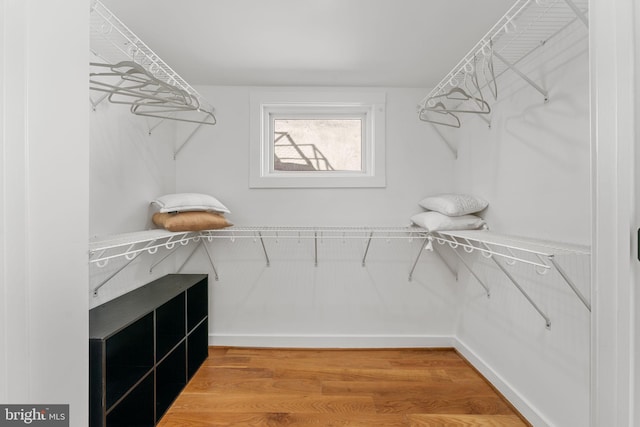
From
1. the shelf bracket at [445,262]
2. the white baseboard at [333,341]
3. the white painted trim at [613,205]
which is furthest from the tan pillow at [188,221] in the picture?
the white painted trim at [613,205]

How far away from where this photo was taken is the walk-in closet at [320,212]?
22.9 inches

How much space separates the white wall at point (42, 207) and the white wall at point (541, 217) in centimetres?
168

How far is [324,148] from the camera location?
2.73 m

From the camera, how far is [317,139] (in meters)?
2.73

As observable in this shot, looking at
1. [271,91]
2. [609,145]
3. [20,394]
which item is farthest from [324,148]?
[20,394]

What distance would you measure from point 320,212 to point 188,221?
1.00m

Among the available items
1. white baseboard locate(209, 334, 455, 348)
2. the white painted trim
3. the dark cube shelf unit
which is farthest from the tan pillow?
the white painted trim

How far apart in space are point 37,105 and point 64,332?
1.29 feet

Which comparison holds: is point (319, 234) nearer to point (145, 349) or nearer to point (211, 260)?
point (211, 260)

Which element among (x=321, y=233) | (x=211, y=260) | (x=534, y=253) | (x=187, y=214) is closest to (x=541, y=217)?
(x=534, y=253)

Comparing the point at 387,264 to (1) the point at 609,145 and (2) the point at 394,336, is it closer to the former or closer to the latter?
(2) the point at 394,336

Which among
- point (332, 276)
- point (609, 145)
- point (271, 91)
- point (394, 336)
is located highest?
point (271, 91)

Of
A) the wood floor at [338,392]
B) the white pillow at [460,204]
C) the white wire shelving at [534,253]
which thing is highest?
the white pillow at [460,204]

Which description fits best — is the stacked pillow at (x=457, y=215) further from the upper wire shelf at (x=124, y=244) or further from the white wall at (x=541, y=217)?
the upper wire shelf at (x=124, y=244)
